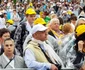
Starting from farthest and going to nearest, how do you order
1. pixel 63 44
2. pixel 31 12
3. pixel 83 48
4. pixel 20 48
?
pixel 31 12
pixel 20 48
pixel 63 44
pixel 83 48

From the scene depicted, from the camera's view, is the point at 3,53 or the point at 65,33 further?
the point at 65,33

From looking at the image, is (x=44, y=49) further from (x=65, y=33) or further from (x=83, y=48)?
(x=65, y=33)

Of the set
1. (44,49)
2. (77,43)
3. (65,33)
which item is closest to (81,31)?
(77,43)

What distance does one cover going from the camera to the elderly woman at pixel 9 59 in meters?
6.94

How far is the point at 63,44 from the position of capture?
855 cm

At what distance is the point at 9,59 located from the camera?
7.12 metres

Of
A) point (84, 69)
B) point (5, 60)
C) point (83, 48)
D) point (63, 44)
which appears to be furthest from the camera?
point (63, 44)

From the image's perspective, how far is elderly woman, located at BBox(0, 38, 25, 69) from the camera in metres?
6.94

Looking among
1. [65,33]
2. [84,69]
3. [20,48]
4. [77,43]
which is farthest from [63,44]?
[84,69]

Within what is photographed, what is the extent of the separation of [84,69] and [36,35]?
1381 millimetres

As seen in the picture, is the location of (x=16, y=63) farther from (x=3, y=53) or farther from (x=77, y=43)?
(x=77, y=43)

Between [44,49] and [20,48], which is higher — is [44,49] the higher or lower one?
the higher one

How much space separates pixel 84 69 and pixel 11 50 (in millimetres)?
1612

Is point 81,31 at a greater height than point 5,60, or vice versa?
point 81,31
